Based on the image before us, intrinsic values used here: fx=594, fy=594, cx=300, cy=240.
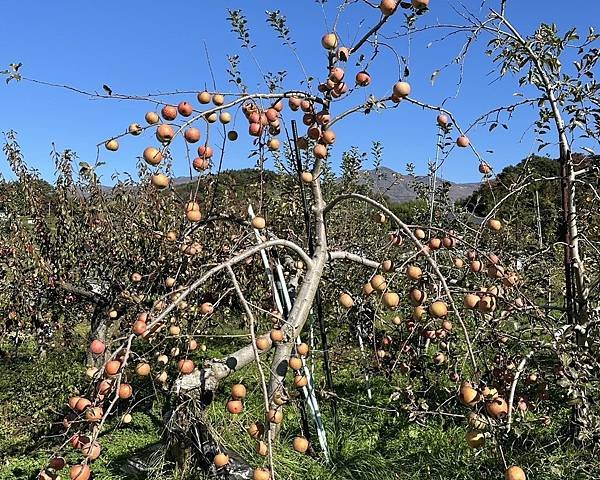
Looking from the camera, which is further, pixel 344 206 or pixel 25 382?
pixel 344 206

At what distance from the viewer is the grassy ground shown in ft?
9.23

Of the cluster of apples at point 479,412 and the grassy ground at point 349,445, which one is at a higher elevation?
the cluster of apples at point 479,412

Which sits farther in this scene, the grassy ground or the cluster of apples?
the grassy ground

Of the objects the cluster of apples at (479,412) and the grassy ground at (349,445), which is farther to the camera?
the grassy ground at (349,445)

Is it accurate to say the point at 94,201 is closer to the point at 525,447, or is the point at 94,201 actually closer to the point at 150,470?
the point at 150,470

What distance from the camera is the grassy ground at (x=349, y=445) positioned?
2.81 metres

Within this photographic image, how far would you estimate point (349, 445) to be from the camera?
332 centimetres

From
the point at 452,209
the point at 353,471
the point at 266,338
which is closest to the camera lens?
the point at 266,338

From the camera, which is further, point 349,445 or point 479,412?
point 349,445

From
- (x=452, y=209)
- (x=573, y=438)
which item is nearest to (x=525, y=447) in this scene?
(x=573, y=438)

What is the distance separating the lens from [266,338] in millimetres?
2191

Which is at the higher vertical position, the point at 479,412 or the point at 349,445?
the point at 479,412

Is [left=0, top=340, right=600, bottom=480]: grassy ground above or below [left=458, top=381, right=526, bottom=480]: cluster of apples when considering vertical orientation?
below

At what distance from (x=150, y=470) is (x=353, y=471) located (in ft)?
3.35
